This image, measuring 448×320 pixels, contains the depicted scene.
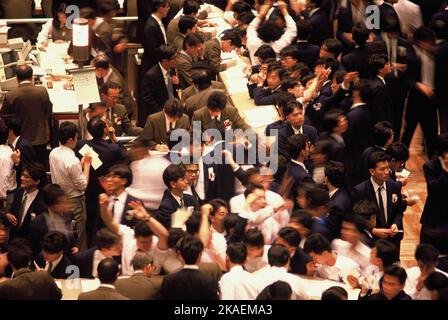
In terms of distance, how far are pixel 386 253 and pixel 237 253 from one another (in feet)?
3.93

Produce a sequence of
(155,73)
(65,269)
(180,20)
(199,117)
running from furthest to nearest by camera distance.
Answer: (180,20) → (155,73) → (199,117) → (65,269)

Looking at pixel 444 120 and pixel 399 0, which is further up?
pixel 399 0

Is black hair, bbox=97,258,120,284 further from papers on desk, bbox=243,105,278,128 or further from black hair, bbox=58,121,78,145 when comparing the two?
papers on desk, bbox=243,105,278,128

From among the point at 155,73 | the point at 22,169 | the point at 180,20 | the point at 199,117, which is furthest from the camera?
the point at 180,20

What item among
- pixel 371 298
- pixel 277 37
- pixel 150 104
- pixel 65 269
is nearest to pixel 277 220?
pixel 371 298

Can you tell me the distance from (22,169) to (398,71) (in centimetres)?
457

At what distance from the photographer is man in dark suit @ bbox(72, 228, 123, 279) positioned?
832 cm

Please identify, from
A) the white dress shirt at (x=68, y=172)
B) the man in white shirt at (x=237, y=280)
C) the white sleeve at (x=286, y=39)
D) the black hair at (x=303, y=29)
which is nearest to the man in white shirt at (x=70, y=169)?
the white dress shirt at (x=68, y=172)

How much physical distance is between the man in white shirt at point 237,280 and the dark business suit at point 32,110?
3889mm

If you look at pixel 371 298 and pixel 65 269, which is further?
pixel 65 269

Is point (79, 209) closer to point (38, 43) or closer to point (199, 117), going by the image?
point (199, 117)

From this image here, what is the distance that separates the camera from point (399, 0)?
41.9ft

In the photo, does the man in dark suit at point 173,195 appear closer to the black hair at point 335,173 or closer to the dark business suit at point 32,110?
the black hair at point 335,173

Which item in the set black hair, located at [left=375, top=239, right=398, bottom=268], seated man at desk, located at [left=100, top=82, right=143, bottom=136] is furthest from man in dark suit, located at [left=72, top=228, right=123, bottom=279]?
seated man at desk, located at [left=100, top=82, right=143, bottom=136]
